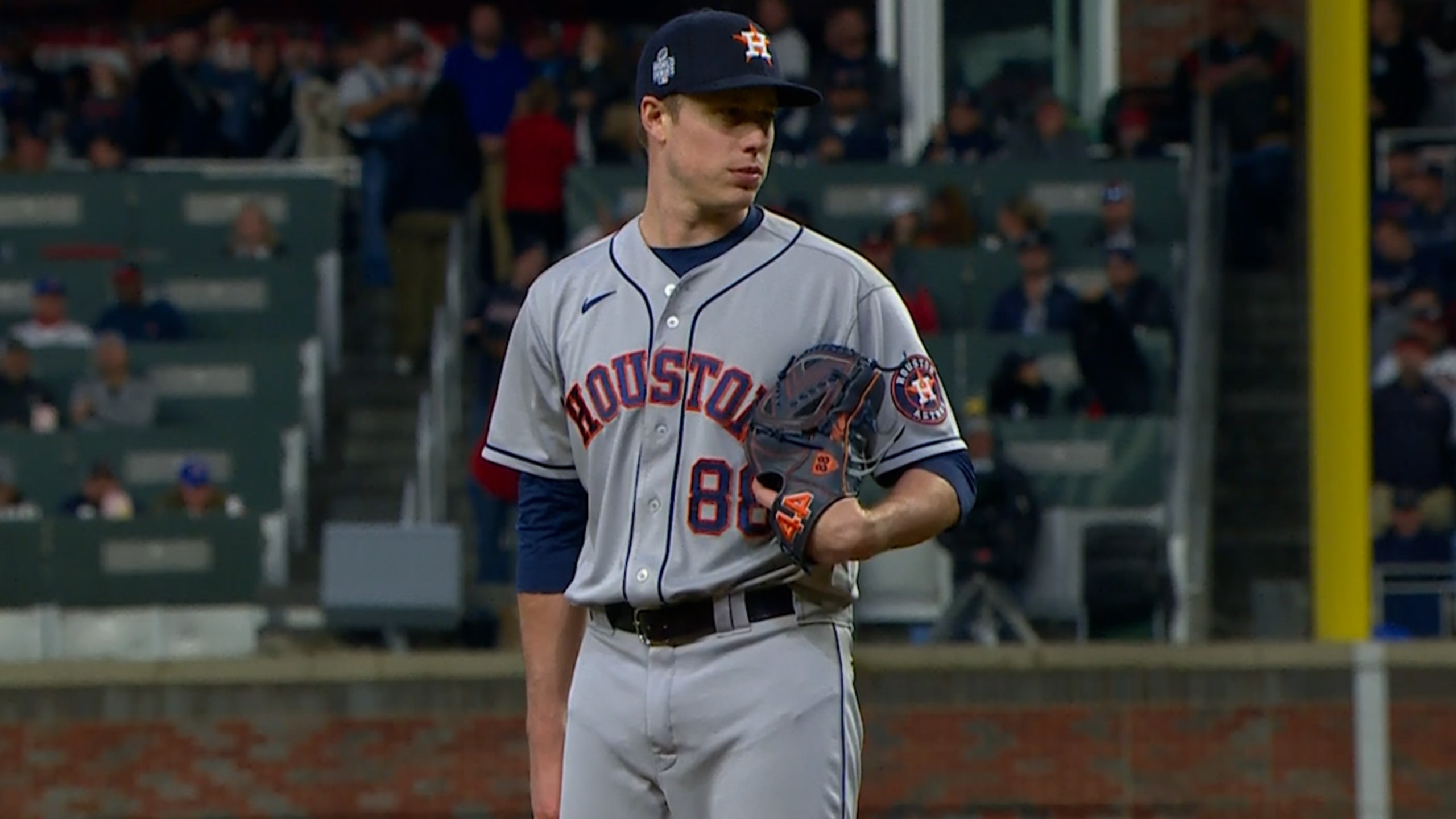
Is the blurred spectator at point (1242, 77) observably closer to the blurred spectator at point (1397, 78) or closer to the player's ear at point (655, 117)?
the blurred spectator at point (1397, 78)

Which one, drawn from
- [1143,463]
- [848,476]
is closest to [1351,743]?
[1143,463]

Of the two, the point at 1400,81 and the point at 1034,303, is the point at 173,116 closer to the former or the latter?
the point at 1034,303

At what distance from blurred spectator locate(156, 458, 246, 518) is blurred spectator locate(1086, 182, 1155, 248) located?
373 centimetres

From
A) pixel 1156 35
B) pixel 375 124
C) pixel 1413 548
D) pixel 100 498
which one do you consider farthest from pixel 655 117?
pixel 1156 35

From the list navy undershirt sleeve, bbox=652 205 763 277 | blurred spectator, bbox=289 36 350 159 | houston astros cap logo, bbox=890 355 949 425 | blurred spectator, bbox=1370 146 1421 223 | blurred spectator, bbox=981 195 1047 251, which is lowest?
houston astros cap logo, bbox=890 355 949 425

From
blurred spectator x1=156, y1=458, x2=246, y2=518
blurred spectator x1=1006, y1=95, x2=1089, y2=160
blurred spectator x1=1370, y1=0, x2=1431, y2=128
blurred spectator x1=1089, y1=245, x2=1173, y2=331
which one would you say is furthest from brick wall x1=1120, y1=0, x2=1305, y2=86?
blurred spectator x1=156, y1=458, x2=246, y2=518

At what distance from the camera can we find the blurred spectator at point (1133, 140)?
453 inches

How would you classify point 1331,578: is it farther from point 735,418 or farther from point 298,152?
point 298,152

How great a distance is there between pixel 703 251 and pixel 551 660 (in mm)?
632

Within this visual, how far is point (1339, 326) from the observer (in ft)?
26.9

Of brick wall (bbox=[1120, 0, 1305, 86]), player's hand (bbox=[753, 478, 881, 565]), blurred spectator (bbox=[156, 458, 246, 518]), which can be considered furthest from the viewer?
brick wall (bbox=[1120, 0, 1305, 86])

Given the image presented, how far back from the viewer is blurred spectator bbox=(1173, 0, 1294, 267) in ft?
36.9

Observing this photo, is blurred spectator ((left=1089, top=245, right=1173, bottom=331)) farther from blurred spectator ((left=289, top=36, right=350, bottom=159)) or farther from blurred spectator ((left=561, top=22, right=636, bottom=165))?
blurred spectator ((left=289, top=36, right=350, bottom=159))

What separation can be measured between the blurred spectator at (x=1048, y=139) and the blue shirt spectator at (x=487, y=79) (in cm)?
244
